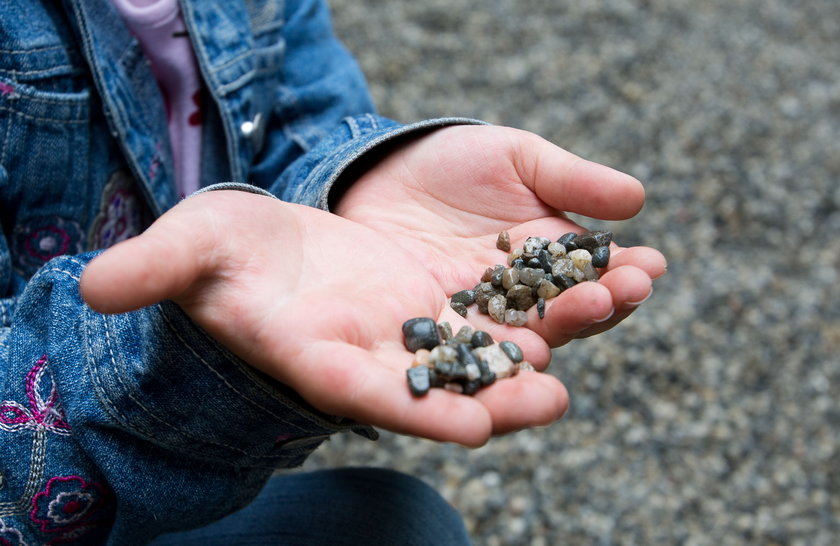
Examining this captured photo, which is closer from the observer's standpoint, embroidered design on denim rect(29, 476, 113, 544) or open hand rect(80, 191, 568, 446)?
open hand rect(80, 191, 568, 446)

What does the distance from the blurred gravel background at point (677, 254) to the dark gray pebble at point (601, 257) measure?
1214mm

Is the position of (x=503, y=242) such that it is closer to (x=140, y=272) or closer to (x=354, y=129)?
(x=354, y=129)

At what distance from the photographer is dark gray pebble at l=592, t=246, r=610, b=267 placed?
1292 millimetres

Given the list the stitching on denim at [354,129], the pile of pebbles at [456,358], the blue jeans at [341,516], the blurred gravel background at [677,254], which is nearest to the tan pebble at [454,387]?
the pile of pebbles at [456,358]

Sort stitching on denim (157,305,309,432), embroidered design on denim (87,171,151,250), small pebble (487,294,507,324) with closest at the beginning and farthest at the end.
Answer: stitching on denim (157,305,309,432)
small pebble (487,294,507,324)
embroidered design on denim (87,171,151,250)

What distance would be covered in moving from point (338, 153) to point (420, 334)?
0.48 m

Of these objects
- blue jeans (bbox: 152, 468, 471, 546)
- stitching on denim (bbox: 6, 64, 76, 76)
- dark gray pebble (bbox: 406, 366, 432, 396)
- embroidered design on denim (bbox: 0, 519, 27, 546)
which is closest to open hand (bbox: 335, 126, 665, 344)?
dark gray pebble (bbox: 406, 366, 432, 396)

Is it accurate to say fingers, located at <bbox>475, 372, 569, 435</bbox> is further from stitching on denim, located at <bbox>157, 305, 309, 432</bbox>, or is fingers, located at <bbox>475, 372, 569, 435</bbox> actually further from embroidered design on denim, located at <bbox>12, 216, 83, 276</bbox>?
embroidered design on denim, located at <bbox>12, 216, 83, 276</bbox>

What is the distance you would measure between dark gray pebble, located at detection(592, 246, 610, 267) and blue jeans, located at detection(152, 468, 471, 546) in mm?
543

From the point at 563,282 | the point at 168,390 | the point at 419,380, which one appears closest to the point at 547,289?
the point at 563,282

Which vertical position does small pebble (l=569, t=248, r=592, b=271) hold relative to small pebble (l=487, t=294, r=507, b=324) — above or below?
above

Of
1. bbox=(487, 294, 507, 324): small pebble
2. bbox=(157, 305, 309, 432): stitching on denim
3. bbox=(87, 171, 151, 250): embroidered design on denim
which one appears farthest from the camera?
bbox=(87, 171, 151, 250): embroidered design on denim

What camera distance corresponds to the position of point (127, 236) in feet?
5.24

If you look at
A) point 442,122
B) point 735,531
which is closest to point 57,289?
point 442,122
